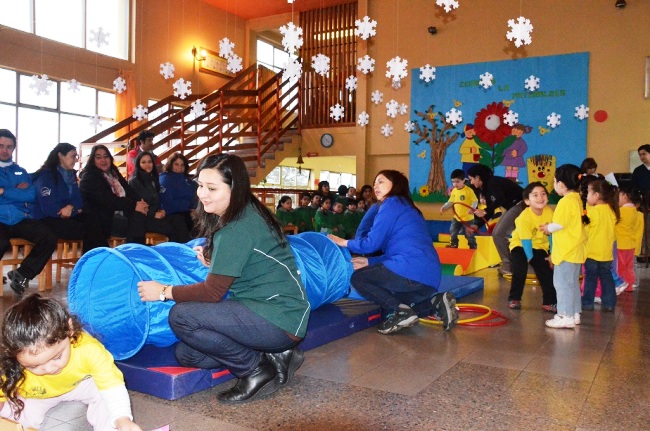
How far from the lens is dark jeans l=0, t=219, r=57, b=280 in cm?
541

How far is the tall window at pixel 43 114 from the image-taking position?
1090 centimetres

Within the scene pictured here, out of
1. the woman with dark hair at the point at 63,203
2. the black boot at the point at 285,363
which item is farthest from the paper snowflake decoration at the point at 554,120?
the black boot at the point at 285,363

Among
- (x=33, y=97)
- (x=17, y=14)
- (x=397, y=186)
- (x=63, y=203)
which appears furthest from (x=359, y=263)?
(x=17, y=14)

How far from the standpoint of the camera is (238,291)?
274 cm

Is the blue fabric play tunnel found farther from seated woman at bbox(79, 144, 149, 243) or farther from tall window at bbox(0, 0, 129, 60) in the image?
tall window at bbox(0, 0, 129, 60)

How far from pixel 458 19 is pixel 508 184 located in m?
7.07

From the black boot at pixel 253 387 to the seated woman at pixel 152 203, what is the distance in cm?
409

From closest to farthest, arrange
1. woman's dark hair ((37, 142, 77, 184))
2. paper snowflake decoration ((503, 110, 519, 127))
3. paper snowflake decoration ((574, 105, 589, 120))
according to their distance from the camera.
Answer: woman's dark hair ((37, 142, 77, 184)), paper snowflake decoration ((574, 105, 589, 120)), paper snowflake decoration ((503, 110, 519, 127))

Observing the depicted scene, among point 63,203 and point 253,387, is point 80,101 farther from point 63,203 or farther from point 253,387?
point 253,387

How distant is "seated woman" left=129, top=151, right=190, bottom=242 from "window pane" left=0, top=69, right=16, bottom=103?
564 centimetres

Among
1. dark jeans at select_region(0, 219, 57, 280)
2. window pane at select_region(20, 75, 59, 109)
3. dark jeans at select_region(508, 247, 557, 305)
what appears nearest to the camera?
dark jeans at select_region(508, 247, 557, 305)

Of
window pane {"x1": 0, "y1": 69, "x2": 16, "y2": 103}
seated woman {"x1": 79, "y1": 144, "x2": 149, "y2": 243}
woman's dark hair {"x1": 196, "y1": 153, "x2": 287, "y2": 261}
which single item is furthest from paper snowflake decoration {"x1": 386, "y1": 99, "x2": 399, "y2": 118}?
woman's dark hair {"x1": 196, "y1": 153, "x2": 287, "y2": 261}

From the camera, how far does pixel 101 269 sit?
3377 millimetres

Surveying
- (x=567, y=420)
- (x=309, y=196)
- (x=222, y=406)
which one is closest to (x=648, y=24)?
(x=309, y=196)
